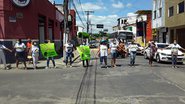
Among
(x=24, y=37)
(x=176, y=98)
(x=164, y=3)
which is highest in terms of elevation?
(x=164, y=3)

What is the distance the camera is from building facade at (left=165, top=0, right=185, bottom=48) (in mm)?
38375

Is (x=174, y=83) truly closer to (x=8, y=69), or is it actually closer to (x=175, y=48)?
(x=175, y=48)

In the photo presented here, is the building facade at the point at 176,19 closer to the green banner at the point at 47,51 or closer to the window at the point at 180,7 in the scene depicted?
the window at the point at 180,7

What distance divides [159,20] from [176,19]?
856 cm

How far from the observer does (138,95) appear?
10.4 m

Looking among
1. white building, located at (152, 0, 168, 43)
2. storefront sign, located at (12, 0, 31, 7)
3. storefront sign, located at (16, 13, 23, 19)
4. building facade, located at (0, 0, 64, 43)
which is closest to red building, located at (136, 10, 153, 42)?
white building, located at (152, 0, 168, 43)

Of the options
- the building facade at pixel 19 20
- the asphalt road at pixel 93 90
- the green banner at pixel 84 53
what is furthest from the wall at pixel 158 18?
the asphalt road at pixel 93 90

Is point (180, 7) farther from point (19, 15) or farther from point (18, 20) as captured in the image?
point (18, 20)

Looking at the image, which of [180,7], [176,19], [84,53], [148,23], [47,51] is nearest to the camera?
[47,51]

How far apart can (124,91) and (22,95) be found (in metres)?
3.19

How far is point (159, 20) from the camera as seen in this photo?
48.5 m

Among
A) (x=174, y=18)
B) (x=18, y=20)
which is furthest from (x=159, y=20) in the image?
(x=18, y=20)

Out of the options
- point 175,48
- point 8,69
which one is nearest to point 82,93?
point 8,69

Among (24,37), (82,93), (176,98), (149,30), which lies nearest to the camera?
(176,98)
